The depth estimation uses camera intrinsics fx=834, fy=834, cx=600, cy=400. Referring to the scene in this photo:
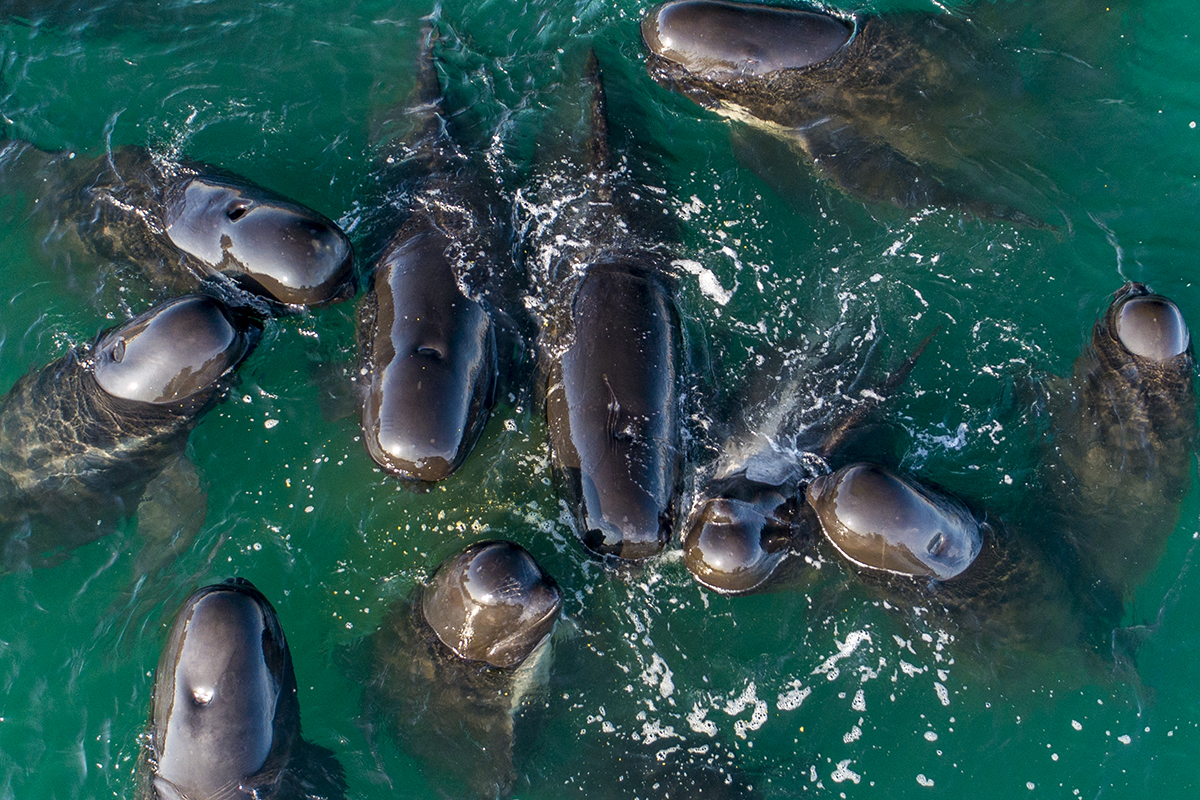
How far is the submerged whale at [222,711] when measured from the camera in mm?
5707

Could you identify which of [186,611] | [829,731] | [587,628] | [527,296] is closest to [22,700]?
[186,611]

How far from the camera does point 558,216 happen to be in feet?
25.0

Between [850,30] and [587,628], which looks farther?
[850,30]

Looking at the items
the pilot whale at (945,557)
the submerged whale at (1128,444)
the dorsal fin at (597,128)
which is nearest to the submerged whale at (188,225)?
the dorsal fin at (597,128)

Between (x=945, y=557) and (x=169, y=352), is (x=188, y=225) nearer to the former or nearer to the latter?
(x=169, y=352)

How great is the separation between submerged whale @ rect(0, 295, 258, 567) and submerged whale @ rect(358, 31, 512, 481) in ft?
4.37

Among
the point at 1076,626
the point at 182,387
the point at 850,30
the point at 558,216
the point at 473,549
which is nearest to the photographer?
Result: the point at 473,549

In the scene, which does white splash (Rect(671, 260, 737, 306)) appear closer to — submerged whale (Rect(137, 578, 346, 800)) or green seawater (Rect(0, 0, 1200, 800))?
green seawater (Rect(0, 0, 1200, 800))

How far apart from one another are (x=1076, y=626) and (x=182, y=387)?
7598 millimetres

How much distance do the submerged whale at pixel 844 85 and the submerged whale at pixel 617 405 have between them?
229 centimetres

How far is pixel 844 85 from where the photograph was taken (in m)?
8.09

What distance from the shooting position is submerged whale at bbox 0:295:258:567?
268 inches

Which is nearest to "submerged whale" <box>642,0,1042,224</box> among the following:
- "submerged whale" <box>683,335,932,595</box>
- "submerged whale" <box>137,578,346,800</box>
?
"submerged whale" <box>683,335,932,595</box>

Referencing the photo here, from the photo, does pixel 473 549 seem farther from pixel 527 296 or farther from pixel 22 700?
pixel 22 700
